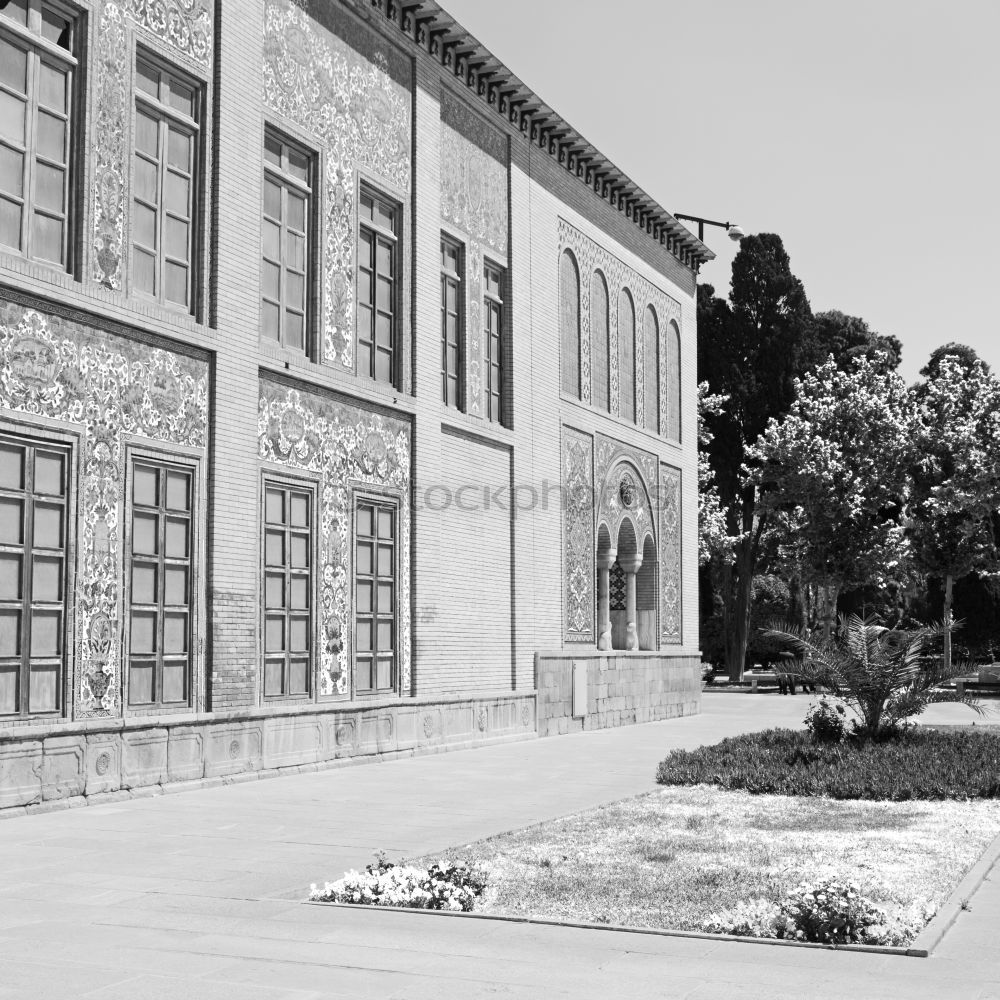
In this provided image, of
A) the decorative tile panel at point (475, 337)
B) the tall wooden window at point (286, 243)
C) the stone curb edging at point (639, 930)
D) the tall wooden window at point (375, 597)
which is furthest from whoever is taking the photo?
the decorative tile panel at point (475, 337)

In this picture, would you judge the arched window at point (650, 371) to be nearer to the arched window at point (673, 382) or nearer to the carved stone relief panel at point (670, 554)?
the arched window at point (673, 382)

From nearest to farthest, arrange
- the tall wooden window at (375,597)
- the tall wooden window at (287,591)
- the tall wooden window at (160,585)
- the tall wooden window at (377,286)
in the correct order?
1. the tall wooden window at (160,585)
2. the tall wooden window at (287,591)
3. the tall wooden window at (375,597)
4. the tall wooden window at (377,286)

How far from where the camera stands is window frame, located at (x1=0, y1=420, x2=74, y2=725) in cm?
1342

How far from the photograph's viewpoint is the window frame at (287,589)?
17.1 meters

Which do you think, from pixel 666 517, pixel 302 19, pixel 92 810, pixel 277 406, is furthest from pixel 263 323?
pixel 666 517

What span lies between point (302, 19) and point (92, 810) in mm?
10268

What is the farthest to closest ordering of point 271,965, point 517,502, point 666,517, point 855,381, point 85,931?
point 855,381
point 666,517
point 517,502
point 85,931
point 271,965

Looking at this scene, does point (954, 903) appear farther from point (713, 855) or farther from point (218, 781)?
point (218, 781)

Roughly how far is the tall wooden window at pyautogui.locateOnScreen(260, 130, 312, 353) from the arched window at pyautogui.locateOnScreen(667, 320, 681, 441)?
15142 mm

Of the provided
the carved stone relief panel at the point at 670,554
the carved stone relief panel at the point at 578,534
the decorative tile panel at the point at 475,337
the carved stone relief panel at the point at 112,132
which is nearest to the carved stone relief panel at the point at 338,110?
the carved stone relief panel at the point at 112,132

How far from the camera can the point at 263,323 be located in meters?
17.6

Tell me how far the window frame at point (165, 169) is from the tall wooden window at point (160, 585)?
78.8 inches

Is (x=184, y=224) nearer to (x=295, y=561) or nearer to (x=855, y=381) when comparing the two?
(x=295, y=561)

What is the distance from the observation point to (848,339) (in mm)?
58875
